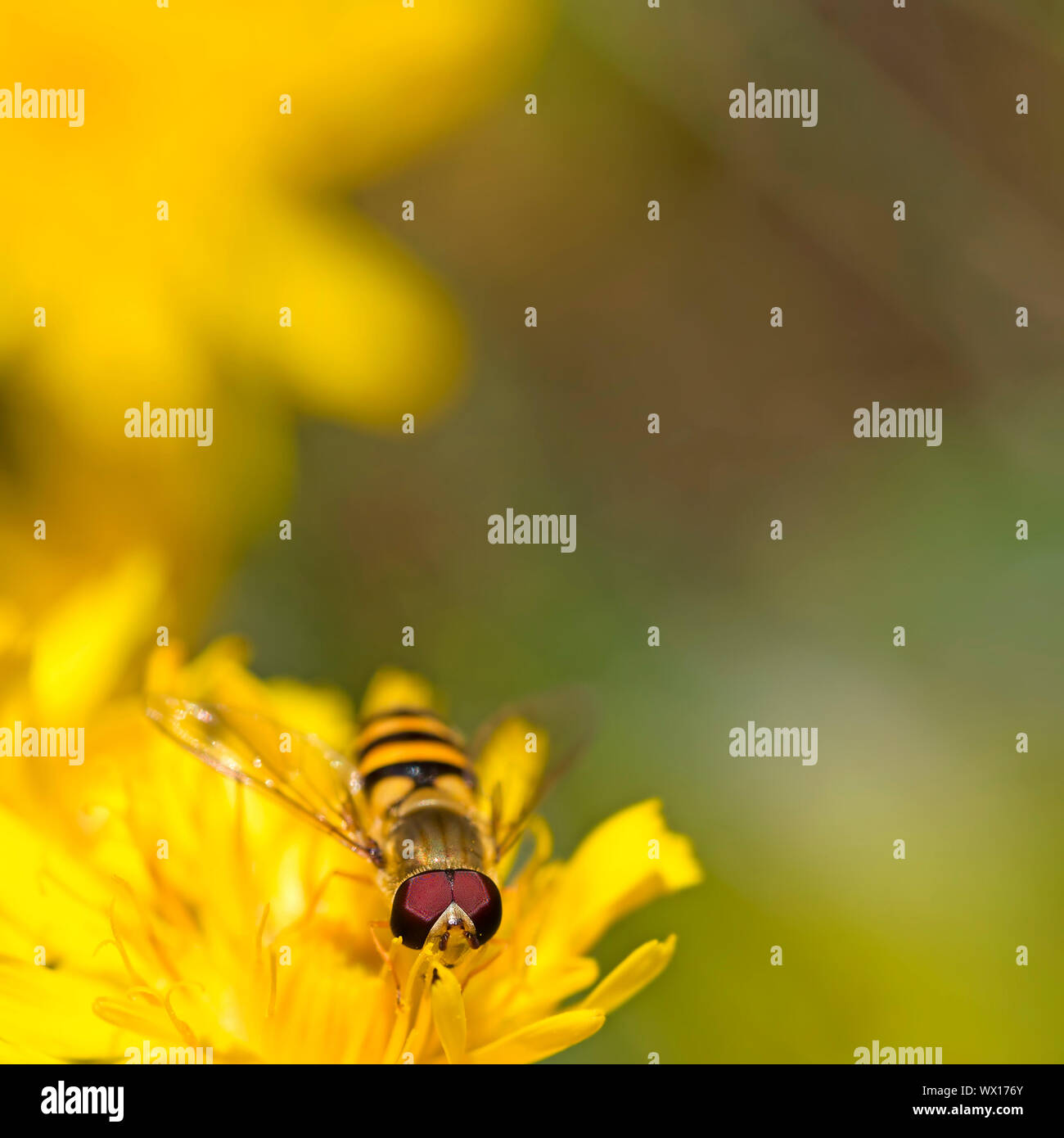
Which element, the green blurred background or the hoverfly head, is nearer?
the hoverfly head

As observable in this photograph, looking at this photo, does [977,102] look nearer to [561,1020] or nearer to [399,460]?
[399,460]

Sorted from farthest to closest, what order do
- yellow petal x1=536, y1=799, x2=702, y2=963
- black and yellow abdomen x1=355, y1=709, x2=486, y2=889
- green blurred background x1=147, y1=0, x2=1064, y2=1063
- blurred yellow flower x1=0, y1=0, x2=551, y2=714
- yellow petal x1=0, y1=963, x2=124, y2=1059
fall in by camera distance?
1. green blurred background x1=147, y1=0, x2=1064, y2=1063
2. blurred yellow flower x1=0, y1=0, x2=551, y2=714
3. yellow petal x1=536, y1=799, x2=702, y2=963
4. black and yellow abdomen x1=355, y1=709, x2=486, y2=889
5. yellow petal x1=0, y1=963, x2=124, y2=1059

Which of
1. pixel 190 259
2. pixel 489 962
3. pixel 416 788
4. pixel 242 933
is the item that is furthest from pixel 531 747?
pixel 190 259

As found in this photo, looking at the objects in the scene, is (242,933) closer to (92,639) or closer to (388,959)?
(388,959)

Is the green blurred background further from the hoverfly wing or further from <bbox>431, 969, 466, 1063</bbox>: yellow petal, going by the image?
<bbox>431, 969, 466, 1063</bbox>: yellow petal

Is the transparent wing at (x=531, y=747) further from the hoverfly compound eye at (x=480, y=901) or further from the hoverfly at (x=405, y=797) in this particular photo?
the hoverfly compound eye at (x=480, y=901)

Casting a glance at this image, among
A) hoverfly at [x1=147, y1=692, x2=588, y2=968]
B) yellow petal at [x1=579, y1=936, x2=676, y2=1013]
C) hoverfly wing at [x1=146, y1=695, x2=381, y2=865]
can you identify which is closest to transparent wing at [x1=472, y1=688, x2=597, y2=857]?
hoverfly at [x1=147, y1=692, x2=588, y2=968]

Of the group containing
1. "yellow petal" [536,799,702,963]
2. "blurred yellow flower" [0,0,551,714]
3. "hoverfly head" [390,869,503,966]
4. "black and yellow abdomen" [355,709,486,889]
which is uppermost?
"blurred yellow flower" [0,0,551,714]
